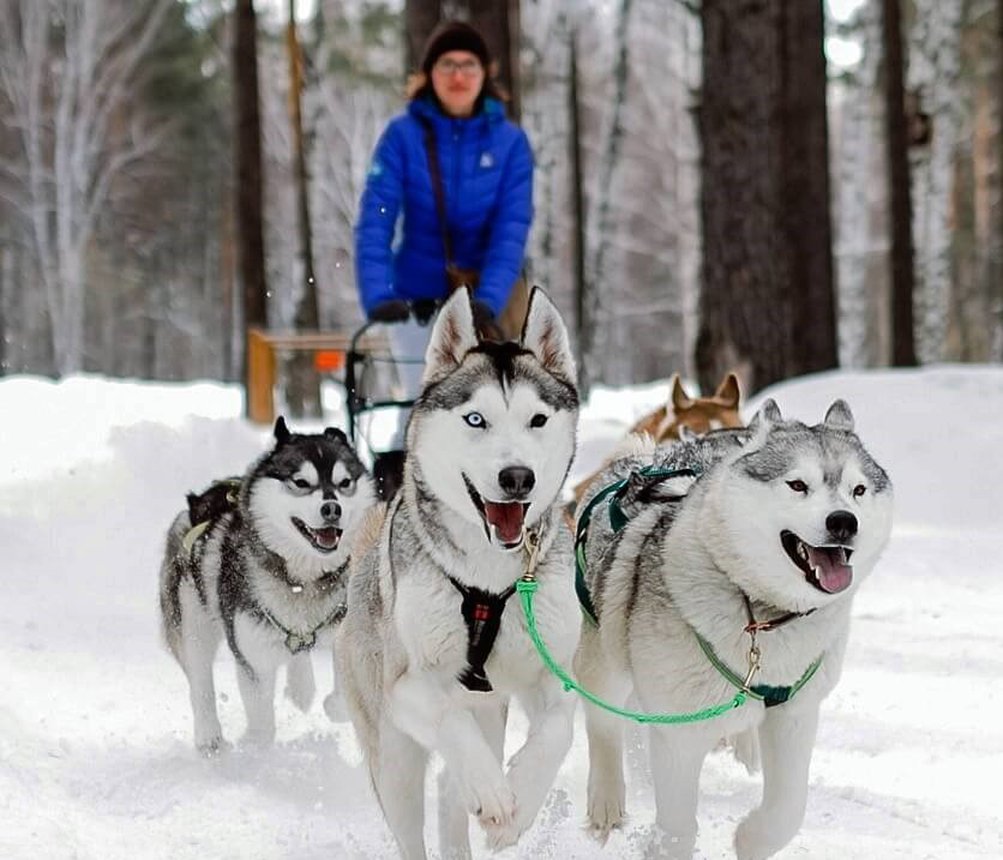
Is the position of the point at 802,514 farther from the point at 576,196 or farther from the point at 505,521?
the point at 576,196

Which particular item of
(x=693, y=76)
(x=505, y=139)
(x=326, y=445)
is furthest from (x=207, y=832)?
(x=693, y=76)

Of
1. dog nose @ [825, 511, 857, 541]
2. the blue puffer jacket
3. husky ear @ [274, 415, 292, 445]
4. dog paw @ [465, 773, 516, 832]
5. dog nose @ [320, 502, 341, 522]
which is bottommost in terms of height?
dog paw @ [465, 773, 516, 832]

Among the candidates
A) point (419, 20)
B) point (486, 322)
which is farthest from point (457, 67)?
point (419, 20)

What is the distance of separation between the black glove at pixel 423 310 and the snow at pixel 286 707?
1541mm

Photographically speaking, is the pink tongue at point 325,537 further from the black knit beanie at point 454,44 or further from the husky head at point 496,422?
the black knit beanie at point 454,44

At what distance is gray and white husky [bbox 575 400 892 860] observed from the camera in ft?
8.95

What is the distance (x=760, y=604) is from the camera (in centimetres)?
290

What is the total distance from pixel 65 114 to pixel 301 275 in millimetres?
11637

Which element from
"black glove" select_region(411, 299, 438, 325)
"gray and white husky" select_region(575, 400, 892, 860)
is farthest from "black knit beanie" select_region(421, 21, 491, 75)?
"gray and white husky" select_region(575, 400, 892, 860)

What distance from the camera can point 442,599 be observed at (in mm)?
2844

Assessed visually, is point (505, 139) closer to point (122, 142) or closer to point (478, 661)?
point (478, 661)

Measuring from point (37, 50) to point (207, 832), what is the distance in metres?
25.1

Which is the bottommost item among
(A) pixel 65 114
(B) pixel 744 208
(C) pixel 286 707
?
(C) pixel 286 707

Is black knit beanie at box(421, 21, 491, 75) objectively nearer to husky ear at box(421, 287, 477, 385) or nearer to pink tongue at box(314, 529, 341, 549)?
pink tongue at box(314, 529, 341, 549)
